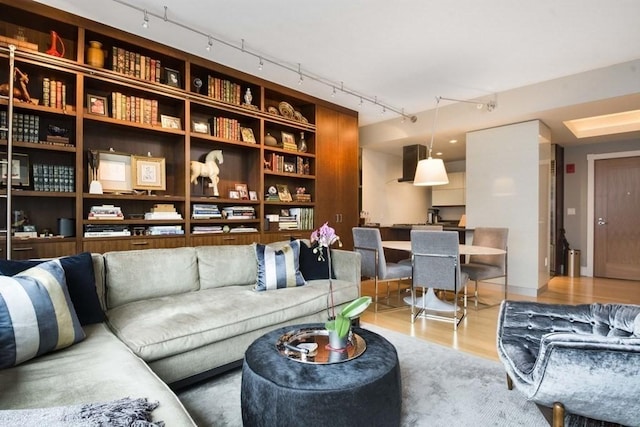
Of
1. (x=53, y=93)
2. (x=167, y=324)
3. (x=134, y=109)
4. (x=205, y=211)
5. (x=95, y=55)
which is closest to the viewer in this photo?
(x=167, y=324)

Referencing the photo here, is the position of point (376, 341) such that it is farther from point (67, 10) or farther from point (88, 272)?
point (67, 10)

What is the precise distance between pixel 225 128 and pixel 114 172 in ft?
4.03

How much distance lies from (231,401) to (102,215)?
2.08 metres

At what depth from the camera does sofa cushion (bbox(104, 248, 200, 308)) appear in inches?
87.4

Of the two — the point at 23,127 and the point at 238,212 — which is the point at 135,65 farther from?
the point at 238,212

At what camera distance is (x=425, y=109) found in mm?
5055

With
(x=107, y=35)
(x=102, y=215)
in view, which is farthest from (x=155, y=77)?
(x=102, y=215)

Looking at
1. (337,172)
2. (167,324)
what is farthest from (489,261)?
(167,324)

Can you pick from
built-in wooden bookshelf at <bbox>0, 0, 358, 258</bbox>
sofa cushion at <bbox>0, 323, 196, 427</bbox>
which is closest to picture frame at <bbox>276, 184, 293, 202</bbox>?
built-in wooden bookshelf at <bbox>0, 0, 358, 258</bbox>

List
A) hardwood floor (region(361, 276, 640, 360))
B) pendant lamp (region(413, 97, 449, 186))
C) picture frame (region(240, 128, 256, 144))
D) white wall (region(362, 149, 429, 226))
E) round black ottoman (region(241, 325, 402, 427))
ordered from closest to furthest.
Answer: round black ottoman (region(241, 325, 402, 427)) → hardwood floor (region(361, 276, 640, 360)) → picture frame (region(240, 128, 256, 144)) → pendant lamp (region(413, 97, 449, 186)) → white wall (region(362, 149, 429, 226))

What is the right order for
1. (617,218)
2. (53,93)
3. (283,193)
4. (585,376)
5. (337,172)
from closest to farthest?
(585,376), (53,93), (283,193), (337,172), (617,218)

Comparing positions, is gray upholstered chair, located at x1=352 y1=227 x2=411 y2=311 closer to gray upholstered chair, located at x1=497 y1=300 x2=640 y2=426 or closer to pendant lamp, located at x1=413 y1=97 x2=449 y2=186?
pendant lamp, located at x1=413 y1=97 x2=449 y2=186

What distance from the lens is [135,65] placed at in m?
3.09

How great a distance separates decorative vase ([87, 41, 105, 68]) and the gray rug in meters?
2.77
